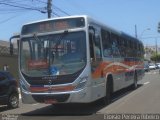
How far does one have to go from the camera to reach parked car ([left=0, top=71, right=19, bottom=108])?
16.4m

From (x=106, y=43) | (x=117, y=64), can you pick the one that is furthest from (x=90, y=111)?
(x=117, y=64)

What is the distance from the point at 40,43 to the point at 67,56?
1.13m

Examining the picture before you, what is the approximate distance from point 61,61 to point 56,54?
12.5 inches

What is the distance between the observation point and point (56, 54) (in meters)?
13.9

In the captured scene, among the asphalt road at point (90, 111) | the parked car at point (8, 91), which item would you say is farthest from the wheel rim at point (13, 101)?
the asphalt road at point (90, 111)

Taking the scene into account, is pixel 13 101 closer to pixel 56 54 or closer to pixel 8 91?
pixel 8 91

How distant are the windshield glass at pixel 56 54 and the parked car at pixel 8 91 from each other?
234cm

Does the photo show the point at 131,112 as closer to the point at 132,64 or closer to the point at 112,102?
the point at 112,102

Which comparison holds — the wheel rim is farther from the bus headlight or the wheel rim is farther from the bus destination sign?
the bus headlight

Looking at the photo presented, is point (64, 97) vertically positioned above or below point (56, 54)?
below

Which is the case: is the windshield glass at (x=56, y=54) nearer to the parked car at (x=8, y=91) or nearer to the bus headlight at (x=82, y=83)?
the bus headlight at (x=82, y=83)

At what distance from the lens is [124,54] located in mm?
20719

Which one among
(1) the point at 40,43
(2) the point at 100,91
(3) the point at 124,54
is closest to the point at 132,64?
(3) the point at 124,54

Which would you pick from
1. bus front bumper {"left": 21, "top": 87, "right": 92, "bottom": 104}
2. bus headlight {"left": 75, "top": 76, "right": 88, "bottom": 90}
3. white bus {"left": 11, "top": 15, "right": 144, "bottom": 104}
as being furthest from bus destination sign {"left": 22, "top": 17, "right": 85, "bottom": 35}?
bus front bumper {"left": 21, "top": 87, "right": 92, "bottom": 104}
